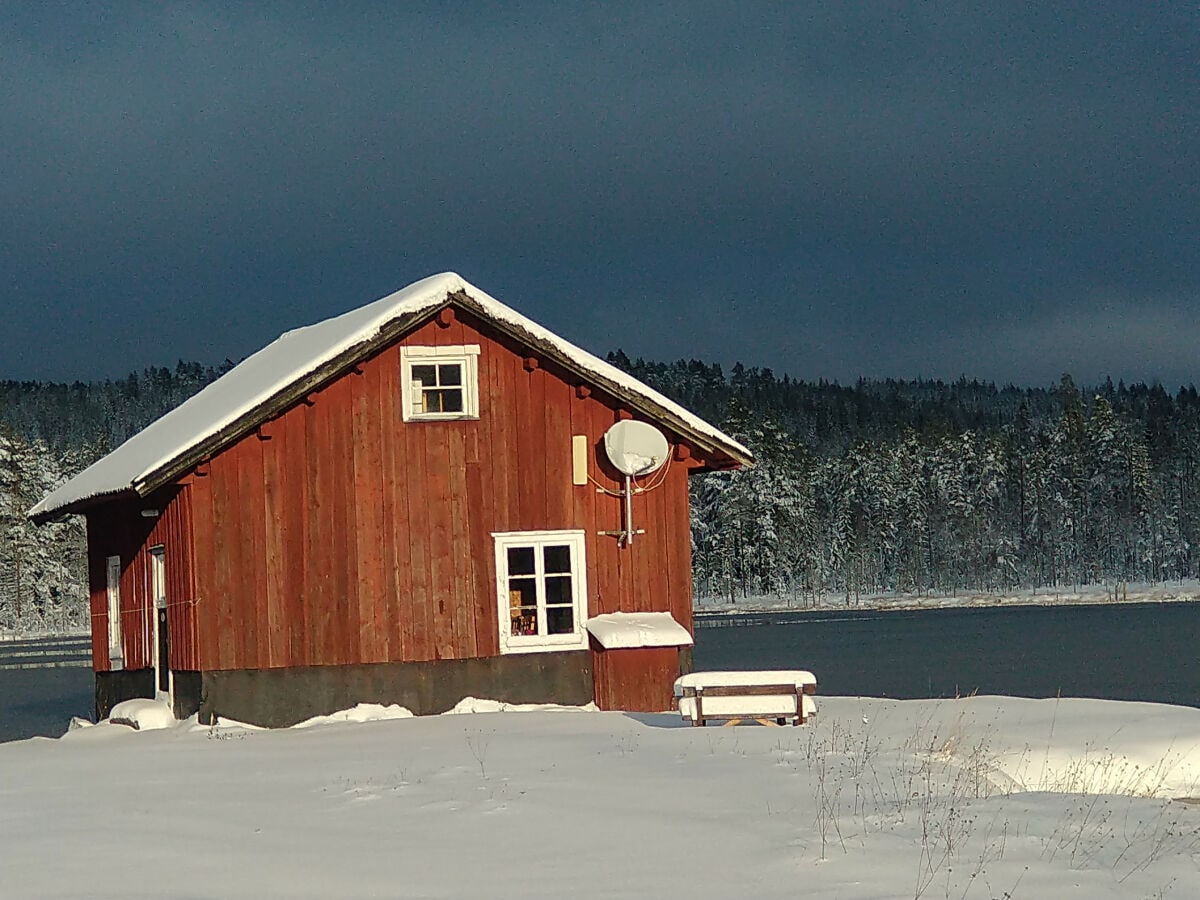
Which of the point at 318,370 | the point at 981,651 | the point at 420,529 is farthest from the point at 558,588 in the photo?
the point at 981,651

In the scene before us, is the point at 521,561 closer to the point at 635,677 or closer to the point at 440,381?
the point at 635,677

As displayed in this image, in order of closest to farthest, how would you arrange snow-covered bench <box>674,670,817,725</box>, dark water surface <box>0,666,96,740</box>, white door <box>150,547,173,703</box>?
1. snow-covered bench <box>674,670,817,725</box>
2. white door <box>150,547,173,703</box>
3. dark water surface <box>0,666,96,740</box>

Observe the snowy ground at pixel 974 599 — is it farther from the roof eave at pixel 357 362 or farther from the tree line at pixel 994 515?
the roof eave at pixel 357 362

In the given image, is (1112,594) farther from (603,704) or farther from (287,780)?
(287,780)

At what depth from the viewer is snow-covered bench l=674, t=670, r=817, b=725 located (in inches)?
706

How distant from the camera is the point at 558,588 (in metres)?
22.9

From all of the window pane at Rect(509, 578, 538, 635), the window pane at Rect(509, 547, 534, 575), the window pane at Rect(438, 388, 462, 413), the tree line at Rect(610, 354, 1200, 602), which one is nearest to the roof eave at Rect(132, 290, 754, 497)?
the window pane at Rect(438, 388, 462, 413)

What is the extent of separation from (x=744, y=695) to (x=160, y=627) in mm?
9760

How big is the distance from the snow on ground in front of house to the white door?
5031mm

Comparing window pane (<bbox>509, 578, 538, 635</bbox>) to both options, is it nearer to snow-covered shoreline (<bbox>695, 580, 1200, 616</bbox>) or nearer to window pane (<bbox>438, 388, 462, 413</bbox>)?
window pane (<bbox>438, 388, 462, 413</bbox>)

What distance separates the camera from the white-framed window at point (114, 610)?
26359mm

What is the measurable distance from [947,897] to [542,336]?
1394 centimetres

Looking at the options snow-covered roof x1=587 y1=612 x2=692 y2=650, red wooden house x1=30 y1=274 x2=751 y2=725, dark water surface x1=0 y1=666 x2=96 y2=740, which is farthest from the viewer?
dark water surface x1=0 y1=666 x2=96 y2=740

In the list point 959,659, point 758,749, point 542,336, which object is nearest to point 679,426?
point 542,336
